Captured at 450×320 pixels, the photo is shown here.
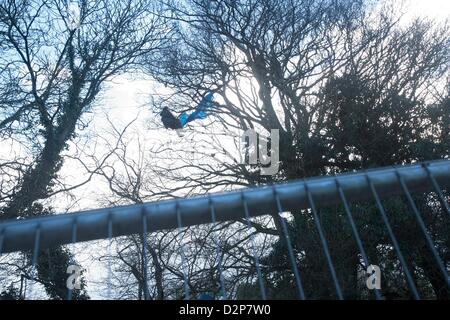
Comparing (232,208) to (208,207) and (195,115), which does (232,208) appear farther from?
(195,115)

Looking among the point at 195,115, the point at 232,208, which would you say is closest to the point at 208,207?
the point at 232,208

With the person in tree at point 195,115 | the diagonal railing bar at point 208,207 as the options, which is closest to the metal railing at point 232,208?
the diagonal railing bar at point 208,207

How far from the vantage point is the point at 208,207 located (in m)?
1.89

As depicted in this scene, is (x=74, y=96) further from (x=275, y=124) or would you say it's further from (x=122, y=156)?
(x=275, y=124)

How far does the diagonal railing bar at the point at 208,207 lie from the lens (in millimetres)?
1807

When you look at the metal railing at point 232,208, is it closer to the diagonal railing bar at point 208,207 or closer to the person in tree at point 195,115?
the diagonal railing bar at point 208,207

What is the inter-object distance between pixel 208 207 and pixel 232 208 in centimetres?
12

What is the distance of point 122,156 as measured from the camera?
1123 centimetres

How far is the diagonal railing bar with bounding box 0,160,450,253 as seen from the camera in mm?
1807

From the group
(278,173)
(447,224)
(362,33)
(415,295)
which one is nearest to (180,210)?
(415,295)

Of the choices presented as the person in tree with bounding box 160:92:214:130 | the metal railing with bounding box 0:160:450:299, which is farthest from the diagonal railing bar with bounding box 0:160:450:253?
the person in tree with bounding box 160:92:214:130

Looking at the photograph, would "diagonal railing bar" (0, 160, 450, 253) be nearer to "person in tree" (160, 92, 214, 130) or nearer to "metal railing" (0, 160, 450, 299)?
"metal railing" (0, 160, 450, 299)

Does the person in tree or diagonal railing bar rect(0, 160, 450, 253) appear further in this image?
the person in tree
